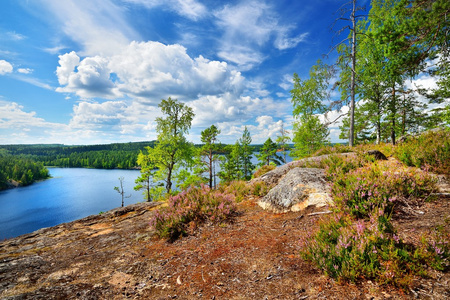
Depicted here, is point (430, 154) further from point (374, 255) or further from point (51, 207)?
point (51, 207)

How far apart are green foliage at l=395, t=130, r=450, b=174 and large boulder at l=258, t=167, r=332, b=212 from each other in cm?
233

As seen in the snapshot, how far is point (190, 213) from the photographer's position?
5797 millimetres

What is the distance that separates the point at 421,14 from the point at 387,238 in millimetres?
12105

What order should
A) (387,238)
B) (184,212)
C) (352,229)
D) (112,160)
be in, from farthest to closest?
(112,160) → (184,212) → (352,229) → (387,238)

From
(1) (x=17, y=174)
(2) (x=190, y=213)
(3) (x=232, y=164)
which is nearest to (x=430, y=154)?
(2) (x=190, y=213)

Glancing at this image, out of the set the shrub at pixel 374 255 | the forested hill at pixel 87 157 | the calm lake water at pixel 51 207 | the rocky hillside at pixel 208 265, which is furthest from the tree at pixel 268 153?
the forested hill at pixel 87 157

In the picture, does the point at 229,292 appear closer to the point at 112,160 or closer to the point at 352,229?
the point at 352,229

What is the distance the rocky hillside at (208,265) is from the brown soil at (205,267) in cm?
1

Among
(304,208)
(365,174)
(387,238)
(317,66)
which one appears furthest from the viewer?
(317,66)

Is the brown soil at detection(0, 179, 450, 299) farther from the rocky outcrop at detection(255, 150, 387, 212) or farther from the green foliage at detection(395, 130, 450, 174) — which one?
the green foliage at detection(395, 130, 450, 174)

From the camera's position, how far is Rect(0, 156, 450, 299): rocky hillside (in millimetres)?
2537

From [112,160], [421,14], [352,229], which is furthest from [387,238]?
[112,160]

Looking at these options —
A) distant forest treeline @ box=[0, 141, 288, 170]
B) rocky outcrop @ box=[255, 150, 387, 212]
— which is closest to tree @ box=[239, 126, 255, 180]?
rocky outcrop @ box=[255, 150, 387, 212]

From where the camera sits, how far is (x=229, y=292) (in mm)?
2689
